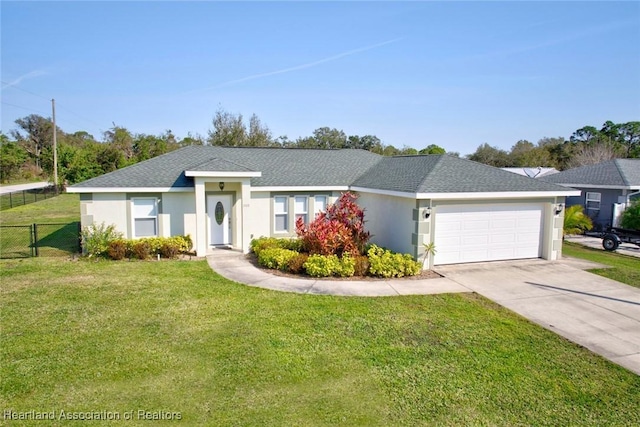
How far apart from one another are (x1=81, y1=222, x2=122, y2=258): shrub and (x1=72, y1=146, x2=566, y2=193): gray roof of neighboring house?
156cm

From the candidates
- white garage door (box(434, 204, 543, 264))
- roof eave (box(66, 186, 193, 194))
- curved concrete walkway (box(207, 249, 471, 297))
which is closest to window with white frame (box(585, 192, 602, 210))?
white garage door (box(434, 204, 543, 264))

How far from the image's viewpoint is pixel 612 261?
50.0 feet

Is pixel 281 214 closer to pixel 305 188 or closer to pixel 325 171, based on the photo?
pixel 305 188

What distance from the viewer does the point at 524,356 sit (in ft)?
23.4

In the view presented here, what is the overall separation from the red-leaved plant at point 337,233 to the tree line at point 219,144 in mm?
31470

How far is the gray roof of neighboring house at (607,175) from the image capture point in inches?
848

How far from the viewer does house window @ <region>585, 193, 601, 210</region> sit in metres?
22.7

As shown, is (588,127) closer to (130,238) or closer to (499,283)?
(499,283)

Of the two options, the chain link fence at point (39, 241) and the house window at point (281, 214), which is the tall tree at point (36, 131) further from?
the house window at point (281, 214)

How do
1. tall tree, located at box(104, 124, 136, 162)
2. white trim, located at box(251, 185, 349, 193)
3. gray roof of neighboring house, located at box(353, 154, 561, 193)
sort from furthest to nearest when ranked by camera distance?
tall tree, located at box(104, 124, 136, 162) → white trim, located at box(251, 185, 349, 193) → gray roof of neighboring house, located at box(353, 154, 561, 193)

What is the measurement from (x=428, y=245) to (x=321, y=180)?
20.1 ft

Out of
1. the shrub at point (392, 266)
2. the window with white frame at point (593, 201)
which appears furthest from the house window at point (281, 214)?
the window with white frame at point (593, 201)

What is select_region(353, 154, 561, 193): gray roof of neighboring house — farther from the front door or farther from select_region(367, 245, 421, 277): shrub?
the front door

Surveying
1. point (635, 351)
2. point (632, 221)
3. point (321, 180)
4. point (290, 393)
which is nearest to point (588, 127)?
point (632, 221)
